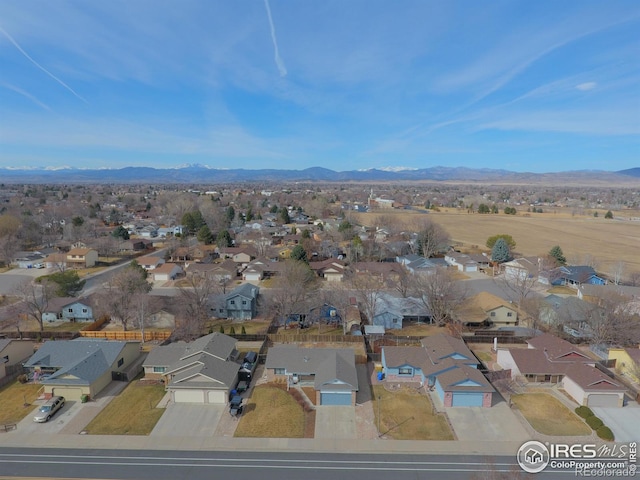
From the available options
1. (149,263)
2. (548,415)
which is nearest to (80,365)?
(548,415)

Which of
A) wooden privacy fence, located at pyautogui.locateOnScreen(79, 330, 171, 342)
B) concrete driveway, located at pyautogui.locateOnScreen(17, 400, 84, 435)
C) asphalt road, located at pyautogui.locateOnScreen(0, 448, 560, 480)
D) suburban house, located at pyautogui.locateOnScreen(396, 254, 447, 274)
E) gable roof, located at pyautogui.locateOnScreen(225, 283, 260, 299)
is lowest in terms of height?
wooden privacy fence, located at pyautogui.locateOnScreen(79, 330, 171, 342)

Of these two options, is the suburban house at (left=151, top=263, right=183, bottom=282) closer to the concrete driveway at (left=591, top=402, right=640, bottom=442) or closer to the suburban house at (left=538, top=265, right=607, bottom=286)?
the concrete driveway at (left=591, top=402, right=640, bottom=442)

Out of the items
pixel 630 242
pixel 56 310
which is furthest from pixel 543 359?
pixel 630 242

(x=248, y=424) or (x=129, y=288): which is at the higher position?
(x=129, y=288)

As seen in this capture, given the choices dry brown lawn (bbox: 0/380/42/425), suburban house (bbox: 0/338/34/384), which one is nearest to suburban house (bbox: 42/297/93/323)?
suburban house (bbox: 0/338/34/384)

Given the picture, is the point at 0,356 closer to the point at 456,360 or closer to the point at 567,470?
the point at 456,360

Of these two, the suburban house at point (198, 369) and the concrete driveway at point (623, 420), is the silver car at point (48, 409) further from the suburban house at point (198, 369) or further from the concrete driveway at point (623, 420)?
the concrete driveway at point (623, 420)

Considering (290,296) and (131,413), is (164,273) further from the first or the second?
(131,413)
